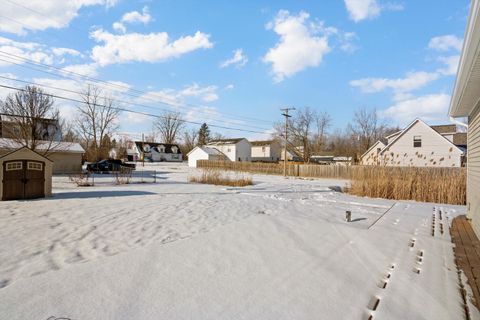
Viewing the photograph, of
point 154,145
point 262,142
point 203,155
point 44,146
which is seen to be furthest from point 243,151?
point 44,146

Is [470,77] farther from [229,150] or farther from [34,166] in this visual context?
[229,150]

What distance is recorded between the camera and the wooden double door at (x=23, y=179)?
9.09 m

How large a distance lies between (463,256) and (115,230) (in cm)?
614

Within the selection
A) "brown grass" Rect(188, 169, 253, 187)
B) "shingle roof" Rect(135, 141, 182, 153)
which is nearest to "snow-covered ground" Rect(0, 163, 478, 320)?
"brown grass" Rect(188, 169, 253, 187)

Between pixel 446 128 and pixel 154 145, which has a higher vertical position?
pixel 446 128

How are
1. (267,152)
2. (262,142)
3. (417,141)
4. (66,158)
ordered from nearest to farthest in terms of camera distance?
(66,158) → (417,141) → (267,152) → (262,142)

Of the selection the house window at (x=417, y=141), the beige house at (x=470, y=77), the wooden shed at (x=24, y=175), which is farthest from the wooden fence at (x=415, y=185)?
the house window at (x=417, y=141)

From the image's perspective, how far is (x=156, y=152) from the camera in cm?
5847

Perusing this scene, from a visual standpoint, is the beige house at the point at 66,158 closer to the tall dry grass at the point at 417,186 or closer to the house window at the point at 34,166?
the house window at the point at 34,166

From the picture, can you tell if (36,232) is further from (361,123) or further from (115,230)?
(361,123)

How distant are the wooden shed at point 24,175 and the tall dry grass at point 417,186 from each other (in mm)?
12615

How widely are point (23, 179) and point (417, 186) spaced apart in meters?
14.6

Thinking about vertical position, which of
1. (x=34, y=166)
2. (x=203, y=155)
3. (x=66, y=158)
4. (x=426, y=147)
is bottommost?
(x=34, y=166)

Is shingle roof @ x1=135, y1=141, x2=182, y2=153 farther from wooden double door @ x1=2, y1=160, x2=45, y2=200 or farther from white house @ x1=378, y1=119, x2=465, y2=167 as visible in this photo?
wooden double door @ x1=2, y1=160, x2=45, y2=200
